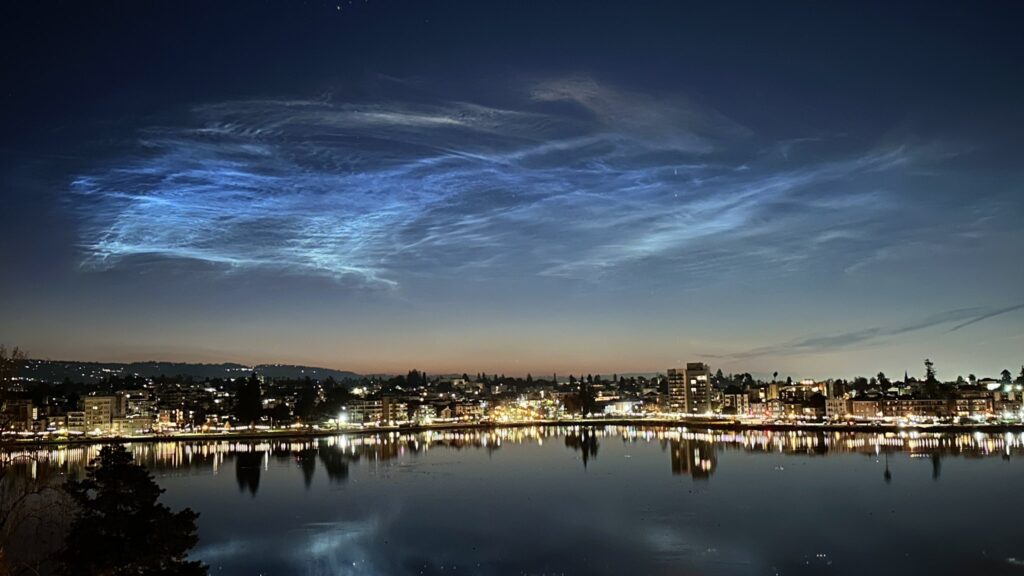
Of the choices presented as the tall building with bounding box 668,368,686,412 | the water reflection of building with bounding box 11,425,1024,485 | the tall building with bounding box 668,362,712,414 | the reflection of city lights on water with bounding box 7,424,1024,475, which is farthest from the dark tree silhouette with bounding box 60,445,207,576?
the tall building with bounding box 668,368,686,412

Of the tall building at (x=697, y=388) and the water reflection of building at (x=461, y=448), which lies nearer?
the water reflection of building at (x=461, y=448)

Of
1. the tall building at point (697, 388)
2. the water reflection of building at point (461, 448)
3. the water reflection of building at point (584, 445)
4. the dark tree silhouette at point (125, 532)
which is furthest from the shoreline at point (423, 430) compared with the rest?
the dark tree silhouette at point (125, 532)

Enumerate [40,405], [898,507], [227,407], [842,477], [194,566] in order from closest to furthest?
1. [194,566]
2. [898,507]
3. [842,477]
4. [40,405]
5. [227,407]

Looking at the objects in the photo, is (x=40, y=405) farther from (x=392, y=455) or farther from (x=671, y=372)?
(x=671, y=372)

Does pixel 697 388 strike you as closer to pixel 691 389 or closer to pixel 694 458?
pixel 691 389

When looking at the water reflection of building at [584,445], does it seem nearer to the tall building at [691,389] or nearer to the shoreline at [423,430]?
the shoreline at [423,430]

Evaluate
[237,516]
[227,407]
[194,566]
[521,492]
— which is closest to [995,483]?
[521,492]
